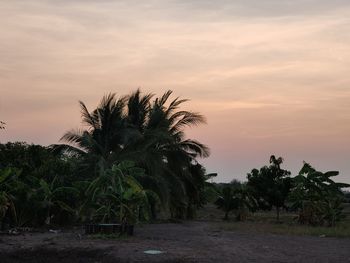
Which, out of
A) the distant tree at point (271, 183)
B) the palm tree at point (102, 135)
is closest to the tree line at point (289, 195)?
the distant tree at point (271, 183)

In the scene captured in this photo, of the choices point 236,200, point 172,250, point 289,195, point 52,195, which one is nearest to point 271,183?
point 236,200

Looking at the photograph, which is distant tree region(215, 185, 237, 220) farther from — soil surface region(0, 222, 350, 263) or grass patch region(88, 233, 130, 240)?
grass patch region(88, 233, 130, 240)

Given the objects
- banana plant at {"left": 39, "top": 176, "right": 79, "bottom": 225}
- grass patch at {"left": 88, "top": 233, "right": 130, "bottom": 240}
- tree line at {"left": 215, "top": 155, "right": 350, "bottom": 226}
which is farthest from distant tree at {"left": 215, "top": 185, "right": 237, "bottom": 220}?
grass patch at {"left": 88, "top": 233, "right": 130, "bottom": 240}

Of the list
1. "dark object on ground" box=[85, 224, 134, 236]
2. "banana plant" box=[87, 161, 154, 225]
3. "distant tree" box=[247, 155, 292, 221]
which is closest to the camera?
"dark object on ground" box=[85, 224, 134, 236]

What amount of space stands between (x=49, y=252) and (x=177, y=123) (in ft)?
62.5

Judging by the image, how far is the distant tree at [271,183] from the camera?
118 ft

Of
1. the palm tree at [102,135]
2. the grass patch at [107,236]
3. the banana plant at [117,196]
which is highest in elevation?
the palm tree at [102,135]

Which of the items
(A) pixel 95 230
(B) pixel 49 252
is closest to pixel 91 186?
(A) pixel 95 230

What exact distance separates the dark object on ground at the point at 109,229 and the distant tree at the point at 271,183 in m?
19.4

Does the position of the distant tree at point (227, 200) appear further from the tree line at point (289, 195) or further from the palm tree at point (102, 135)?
the palm tree at point (102, 135)

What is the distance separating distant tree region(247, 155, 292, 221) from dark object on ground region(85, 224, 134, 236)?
1945cm

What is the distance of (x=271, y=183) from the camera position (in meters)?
36.5

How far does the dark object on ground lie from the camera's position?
17.3 m

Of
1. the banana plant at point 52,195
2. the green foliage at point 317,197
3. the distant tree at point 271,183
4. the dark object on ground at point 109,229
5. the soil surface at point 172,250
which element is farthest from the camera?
the distant tree at point 271,183
